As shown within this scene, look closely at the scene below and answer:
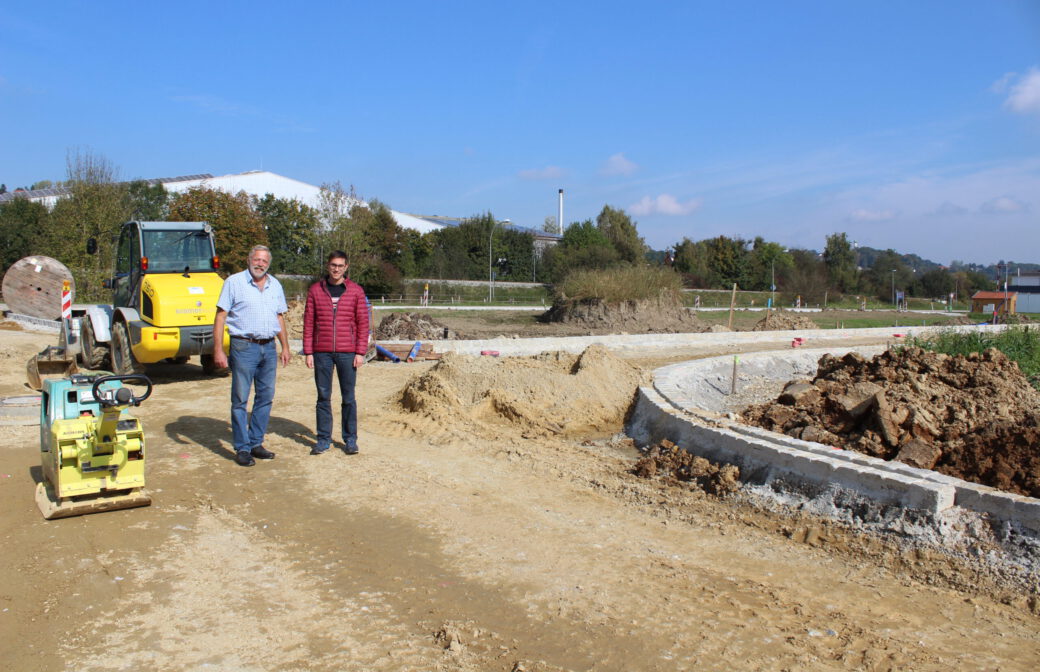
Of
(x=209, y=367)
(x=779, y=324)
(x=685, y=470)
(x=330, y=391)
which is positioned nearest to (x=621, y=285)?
(x=779, y=324)

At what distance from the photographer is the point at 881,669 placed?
326 cm

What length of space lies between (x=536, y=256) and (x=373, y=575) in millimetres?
63982

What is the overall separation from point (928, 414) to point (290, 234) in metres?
44.0

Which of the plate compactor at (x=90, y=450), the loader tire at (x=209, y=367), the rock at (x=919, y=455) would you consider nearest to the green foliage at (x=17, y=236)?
the loader tire at (x=209, y=367)

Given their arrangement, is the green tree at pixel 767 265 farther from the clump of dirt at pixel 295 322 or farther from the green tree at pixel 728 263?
the clump of dirt at pixel 295 322

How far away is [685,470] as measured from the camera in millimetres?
6531

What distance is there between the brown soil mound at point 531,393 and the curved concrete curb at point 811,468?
50 centimetres

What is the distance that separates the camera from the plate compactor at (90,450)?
4699mm

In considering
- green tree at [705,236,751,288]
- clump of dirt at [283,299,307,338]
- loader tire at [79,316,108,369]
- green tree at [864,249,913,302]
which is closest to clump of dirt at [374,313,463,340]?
clump of dirt at [283,299,307,338]

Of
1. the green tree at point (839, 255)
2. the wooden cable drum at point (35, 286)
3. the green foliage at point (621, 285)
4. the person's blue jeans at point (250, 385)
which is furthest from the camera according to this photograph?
the green tree at point (839, 255)

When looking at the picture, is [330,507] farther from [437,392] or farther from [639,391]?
[639,391]

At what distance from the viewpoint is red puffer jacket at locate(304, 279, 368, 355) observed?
255 inches

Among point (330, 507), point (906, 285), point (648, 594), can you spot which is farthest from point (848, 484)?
point (906, 285)

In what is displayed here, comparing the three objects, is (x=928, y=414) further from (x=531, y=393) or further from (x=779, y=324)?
(x=779, y=324)
